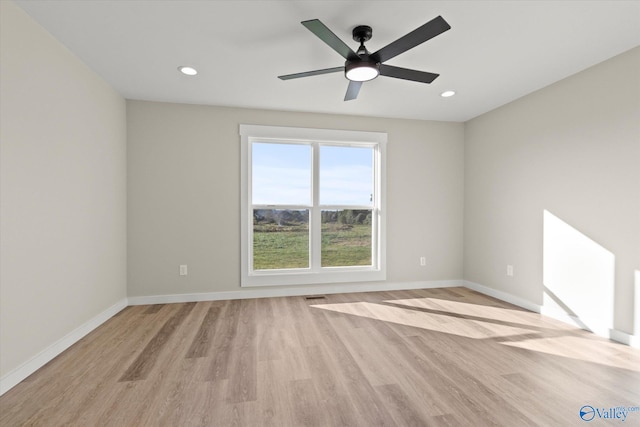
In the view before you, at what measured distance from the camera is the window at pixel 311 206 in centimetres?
394

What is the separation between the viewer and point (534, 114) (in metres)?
3.33

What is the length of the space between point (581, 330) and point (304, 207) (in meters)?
3.37

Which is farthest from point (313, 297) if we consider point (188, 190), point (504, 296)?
point (504, 296)

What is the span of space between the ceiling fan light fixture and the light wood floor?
7.43 ft

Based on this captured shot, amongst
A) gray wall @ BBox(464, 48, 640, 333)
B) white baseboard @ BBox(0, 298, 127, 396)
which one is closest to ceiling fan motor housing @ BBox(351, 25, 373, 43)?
gray wall @ BBox(464, 48, 640, 333)

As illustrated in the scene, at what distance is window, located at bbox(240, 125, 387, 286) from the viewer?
3.94 metres

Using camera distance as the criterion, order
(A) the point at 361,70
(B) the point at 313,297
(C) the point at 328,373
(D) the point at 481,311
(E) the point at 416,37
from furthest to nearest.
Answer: (B) the point at 313,297
(D) the point at 481,311
(A) the point at 361,70
(C) the point at 328,373
(E) the point at 416,37

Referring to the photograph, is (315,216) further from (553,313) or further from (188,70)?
(553,313)

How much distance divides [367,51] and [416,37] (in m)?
0.46

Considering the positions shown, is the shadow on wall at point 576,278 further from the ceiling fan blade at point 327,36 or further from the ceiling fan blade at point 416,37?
the ceiling fan blade at point 327,36

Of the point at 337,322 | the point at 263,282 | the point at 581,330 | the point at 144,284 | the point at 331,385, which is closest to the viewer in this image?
the point at 331,385

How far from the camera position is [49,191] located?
222 centimetres

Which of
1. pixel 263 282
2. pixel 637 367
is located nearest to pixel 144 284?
pixel 263 282

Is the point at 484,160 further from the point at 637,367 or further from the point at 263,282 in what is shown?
the point at 263,282
